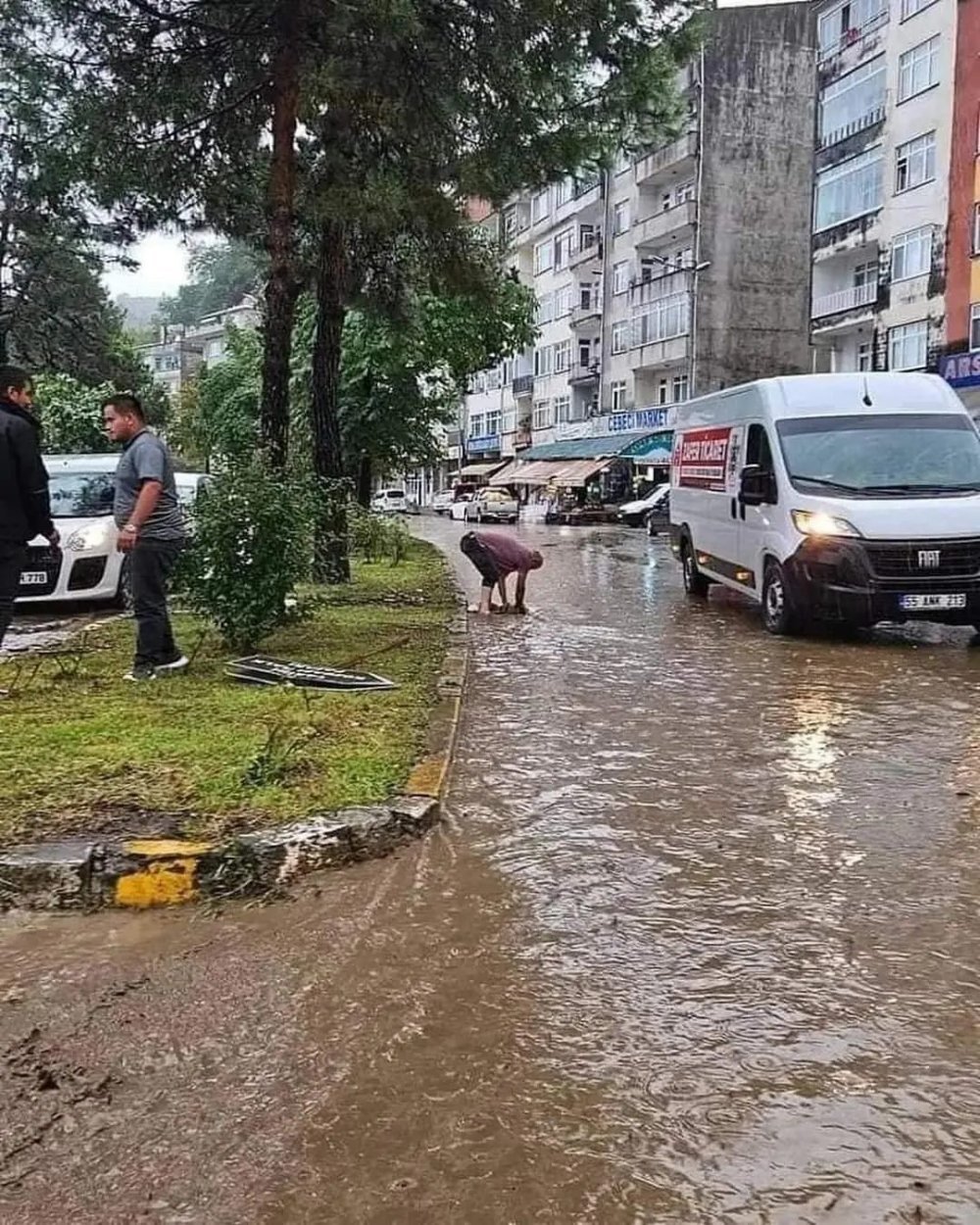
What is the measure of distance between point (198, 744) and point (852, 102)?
38.7m

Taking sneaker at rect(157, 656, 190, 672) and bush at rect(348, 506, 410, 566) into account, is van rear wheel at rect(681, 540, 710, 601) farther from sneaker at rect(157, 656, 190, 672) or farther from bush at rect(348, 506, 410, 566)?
sneaker at rect(157, 656, 190, 672)

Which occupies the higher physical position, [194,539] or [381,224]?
[381,224]

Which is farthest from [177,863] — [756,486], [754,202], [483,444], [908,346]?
[483,444]

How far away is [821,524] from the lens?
10859 mm

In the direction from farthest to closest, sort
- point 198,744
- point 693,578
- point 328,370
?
point 693,578, point 328,370, point 198,744

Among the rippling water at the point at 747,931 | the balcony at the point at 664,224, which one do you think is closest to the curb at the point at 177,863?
the rippling water at the point at 747,931

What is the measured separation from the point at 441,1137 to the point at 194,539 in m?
→ 6.20

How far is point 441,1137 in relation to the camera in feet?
9.55

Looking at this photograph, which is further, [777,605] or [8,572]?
[777,605]

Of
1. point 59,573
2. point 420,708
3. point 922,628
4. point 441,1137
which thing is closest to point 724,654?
point 922,628

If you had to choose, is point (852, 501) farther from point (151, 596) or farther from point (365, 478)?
point (365, 478)

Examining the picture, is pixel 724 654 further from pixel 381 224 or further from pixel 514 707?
pixel 381 224

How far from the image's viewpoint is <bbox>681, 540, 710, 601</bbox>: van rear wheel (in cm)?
1614

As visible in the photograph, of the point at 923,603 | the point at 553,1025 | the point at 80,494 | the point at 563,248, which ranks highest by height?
the point at 563,248
